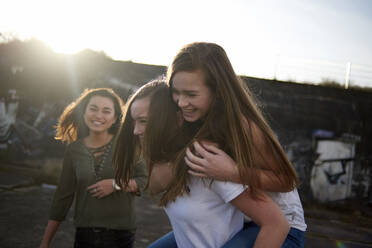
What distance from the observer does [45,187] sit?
6754mm

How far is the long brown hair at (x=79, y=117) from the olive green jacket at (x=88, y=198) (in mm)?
290

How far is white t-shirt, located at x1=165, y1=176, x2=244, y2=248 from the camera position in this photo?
4.75ft

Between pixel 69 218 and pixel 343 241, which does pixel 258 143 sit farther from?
pixel 343 241

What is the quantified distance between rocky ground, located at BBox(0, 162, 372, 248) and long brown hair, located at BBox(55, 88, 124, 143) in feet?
6.13

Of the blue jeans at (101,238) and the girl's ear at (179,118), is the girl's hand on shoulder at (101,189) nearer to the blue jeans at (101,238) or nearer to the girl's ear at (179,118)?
the blue jeans at (101,238)

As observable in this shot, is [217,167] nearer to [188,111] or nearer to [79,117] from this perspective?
[188,111]

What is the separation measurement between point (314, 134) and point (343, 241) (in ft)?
12.6

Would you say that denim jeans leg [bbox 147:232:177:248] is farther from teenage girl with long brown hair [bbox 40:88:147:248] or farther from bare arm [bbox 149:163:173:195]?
teenage girl with long brown hair [bbox 40:88:147:248]

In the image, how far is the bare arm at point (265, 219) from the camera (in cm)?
137

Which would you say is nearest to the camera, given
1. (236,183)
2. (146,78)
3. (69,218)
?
(236,183)

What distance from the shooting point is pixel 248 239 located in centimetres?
148

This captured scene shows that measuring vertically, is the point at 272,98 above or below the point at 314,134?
above

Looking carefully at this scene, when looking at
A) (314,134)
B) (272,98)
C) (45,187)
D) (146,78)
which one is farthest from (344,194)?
(45,187)

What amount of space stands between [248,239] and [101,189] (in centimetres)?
132
